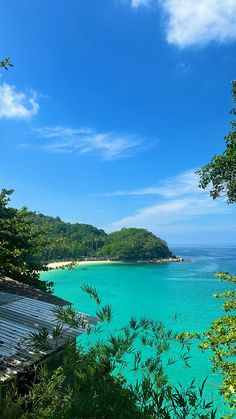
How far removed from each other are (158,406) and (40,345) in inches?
80.6

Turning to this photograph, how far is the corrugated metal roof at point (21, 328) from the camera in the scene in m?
5.20

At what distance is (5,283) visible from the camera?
1037 centimetres

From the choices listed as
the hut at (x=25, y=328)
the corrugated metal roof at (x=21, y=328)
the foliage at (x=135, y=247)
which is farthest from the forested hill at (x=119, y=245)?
the corrugated metal roof at (x=21, y=328)

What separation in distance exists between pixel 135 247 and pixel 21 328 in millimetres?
103071

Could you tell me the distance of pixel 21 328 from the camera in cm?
640

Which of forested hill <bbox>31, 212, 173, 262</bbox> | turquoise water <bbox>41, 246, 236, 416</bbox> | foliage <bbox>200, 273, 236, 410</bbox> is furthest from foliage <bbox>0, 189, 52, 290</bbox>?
forested hill <bbox>31, 212, 173, 262</bbox>

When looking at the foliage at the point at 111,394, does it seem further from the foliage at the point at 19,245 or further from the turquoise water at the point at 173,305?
the turquoise water at the point at 173,305

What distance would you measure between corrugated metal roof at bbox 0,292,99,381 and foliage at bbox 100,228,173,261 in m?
101

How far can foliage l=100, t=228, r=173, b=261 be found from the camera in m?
109

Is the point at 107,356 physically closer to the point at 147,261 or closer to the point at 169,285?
the point at 169,285

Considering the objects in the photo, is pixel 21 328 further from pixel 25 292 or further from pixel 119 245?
pixel 119 245

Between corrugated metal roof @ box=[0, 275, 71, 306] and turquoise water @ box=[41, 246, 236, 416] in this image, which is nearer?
corrugated metal roof @ box=[0, 275, 71, 306]

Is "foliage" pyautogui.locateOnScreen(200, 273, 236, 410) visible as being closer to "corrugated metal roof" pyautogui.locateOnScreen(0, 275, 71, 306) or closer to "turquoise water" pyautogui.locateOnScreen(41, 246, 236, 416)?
"corrugated metal roof" pyautogui.locateOnScreen(0, 275, 71, 306)

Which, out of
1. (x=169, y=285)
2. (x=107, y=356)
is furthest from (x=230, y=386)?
(x=169, y=285)
